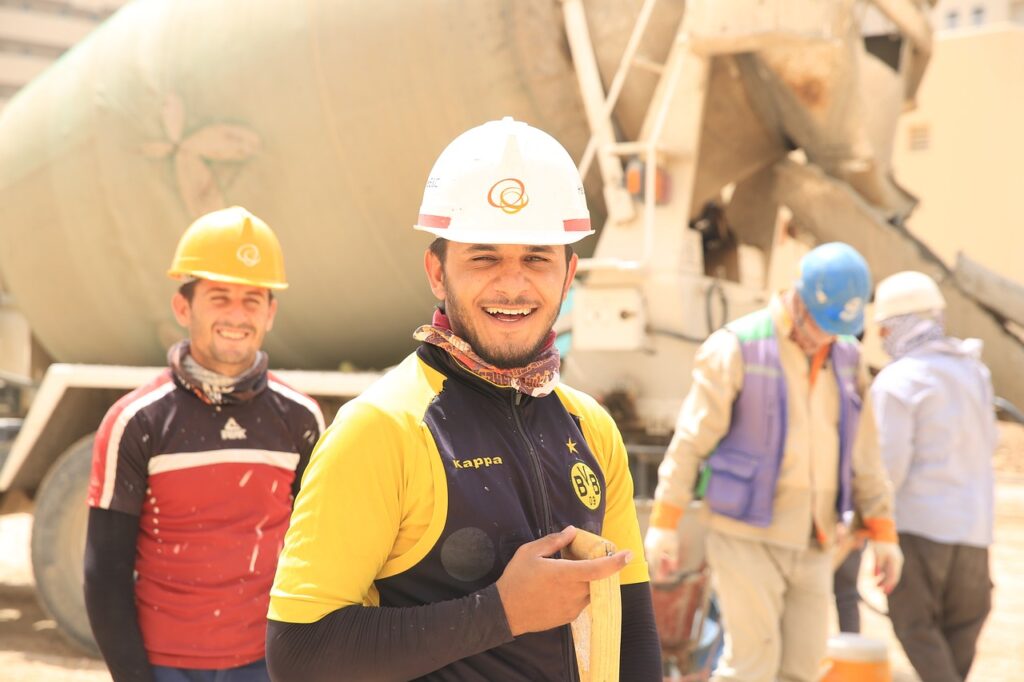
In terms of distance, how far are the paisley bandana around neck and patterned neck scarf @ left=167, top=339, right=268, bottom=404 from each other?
126cm

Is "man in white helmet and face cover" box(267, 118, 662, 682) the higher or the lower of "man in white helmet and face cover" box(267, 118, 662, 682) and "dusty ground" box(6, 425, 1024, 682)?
the higher

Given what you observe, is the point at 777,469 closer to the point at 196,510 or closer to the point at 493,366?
the point at 196,510

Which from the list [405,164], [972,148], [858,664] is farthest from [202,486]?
[972,148]

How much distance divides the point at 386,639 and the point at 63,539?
17.5 feet

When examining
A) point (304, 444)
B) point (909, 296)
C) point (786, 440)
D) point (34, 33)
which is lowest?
point (786, 440)

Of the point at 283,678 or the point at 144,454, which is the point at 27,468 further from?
the point at 283,678

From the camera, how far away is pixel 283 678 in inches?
61.0

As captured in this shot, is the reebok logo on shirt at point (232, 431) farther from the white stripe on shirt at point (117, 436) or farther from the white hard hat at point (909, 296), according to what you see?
the white hard hat at point (909, 296)

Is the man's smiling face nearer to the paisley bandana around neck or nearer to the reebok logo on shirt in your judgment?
the paisley bandana around neck

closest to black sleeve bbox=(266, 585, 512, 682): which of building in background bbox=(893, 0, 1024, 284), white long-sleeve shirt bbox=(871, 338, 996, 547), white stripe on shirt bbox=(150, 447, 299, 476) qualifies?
white stripe on shirt bbox=(150, 447, 299, 476)

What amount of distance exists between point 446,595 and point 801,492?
2.72 meters

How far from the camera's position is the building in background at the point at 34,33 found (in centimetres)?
4338

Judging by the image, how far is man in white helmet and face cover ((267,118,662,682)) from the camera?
1.55 m

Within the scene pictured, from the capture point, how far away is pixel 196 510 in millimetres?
2809
